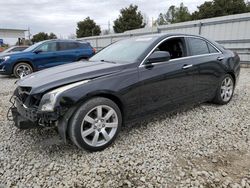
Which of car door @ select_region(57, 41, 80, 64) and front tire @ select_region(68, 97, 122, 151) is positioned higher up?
car door @ select_region(57, 41, 80, 64)

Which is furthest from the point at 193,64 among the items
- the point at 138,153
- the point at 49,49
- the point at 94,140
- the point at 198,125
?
the point at 49,49

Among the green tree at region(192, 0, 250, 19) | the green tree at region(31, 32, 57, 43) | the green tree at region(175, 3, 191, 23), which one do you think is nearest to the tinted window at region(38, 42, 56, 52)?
the green tree at region(192, 0, 250, 19)

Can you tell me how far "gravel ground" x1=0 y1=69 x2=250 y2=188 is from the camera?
2227 millimetres

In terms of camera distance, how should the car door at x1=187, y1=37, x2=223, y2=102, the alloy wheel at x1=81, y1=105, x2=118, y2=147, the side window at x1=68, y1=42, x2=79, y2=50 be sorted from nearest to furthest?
the alloy wheel at x1=81, y1=105, x2=118, y2=147 < the car door at x1=187, y1=37, x2=223, y2=102 < the side window at x1=68, y1=42, x2=79, y2=50

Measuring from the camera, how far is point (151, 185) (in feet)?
7.05

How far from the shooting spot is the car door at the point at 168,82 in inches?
120

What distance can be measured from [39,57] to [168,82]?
21.3 feet

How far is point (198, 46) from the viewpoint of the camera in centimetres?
390

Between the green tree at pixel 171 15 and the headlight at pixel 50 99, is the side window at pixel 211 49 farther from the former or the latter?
the green tree at pixel 171 15

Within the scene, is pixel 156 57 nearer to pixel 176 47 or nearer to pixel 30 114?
pixel 176 47

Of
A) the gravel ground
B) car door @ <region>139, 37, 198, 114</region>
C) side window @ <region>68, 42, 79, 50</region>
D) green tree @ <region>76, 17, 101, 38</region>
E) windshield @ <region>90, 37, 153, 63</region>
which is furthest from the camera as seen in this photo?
green tree @ <region>76, 17, 101, 38</region>

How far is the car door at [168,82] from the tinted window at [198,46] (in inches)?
6.8

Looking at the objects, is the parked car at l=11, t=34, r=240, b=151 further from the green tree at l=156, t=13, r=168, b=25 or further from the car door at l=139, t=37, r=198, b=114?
the green tree at l=156, t=13, r=168, b=25

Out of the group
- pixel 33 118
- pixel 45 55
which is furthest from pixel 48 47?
pixel 33 118
